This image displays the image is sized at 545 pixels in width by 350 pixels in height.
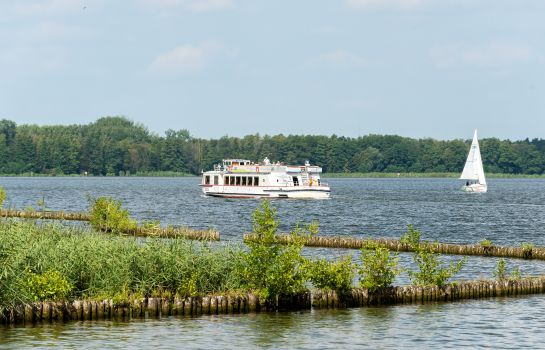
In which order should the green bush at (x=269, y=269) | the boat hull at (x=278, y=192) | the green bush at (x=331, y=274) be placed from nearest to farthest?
1. the green bush at (x=269, y=269)
2. the green bush at (x=331, y=274)
3. the boat hull at (x=278, y=192)

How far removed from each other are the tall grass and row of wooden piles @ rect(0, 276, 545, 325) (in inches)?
17.4

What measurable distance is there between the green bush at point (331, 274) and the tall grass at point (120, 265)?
2.70 m

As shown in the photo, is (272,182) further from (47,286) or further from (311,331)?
(47,286)

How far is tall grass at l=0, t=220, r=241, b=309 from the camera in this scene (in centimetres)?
3056

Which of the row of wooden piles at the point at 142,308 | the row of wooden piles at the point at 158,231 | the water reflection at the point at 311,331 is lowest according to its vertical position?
the water reflection at the point at 311,331

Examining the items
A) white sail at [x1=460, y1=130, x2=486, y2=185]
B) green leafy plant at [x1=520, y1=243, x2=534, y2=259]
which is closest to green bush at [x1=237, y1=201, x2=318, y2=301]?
green leafy plant at [x1=520, y1=243, x2=534, y2=259]

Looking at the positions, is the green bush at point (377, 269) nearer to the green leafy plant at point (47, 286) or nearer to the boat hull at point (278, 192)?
the green leafy plant at point (47, 286)

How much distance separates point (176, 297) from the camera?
103 feet

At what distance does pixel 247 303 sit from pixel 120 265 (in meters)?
4.50

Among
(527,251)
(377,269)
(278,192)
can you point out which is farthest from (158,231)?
(278,192)

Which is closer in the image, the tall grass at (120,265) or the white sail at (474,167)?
the tall grass at (120,265)

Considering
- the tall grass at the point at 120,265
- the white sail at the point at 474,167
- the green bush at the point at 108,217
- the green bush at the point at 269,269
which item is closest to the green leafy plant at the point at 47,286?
the tall grass at the point at 120,265

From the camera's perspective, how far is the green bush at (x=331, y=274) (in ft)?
109

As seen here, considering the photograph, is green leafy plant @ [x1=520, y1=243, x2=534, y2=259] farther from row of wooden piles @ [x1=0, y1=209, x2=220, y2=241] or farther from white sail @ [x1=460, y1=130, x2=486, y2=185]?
white sail @ [x1=460, y1=130, x2=486, y2=185]
